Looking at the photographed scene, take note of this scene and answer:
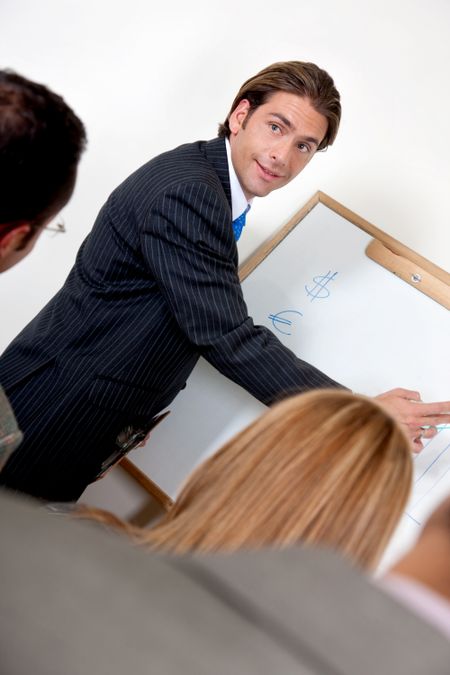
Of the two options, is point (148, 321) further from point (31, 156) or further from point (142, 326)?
point (31, 156)

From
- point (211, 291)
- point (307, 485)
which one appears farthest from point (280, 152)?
point (307, 485)

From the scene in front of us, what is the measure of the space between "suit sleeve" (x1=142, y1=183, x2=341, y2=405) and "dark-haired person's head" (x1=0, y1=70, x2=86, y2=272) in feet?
1.18

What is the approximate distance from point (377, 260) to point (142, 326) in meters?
0.57

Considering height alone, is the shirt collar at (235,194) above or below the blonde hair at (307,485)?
above

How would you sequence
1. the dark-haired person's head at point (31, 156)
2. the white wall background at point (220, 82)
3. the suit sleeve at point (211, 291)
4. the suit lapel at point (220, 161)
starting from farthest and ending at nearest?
1. the white wall background at point (220, 82)
2. the suit lapel at point (220, 161)
3. the suit sleeve at point (211, 291)
4. the dark-haired person's head at point (31, 156)

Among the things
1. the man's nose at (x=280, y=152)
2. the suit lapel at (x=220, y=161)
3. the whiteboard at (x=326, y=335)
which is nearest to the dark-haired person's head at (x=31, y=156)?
the suit lapel at (x=220, y=161)

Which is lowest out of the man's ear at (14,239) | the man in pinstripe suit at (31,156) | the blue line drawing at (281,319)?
the man's ear at (14,239)

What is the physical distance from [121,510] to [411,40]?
53.1 inches

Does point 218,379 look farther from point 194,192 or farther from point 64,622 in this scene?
point 64,622

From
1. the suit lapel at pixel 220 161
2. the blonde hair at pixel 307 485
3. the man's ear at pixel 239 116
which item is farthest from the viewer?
the man's ear at pixel 239 116

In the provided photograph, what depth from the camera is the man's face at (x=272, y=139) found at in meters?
1.41

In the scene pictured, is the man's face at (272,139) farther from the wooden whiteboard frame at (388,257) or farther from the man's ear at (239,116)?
the wooden whiteboard frame at (388,257)

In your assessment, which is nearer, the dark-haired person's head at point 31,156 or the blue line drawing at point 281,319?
the dark-haired person's head at point 31,156

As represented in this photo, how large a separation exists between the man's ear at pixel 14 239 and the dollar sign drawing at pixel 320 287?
0.83 metres
